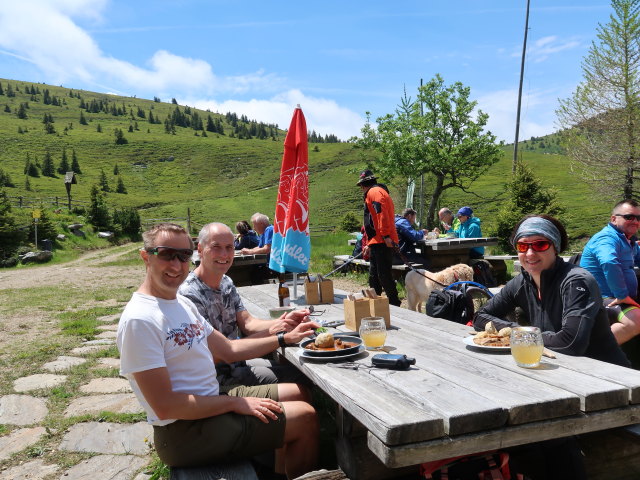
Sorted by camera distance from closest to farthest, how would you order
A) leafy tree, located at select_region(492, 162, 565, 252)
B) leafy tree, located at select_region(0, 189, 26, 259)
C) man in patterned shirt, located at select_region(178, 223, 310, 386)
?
man in patterned shirt, located at select_region(178, 223, 310, 386), leafy tree, located at select_region(492, 162, 565, 252), leafy tree, located at select_region(0, 189, 26, 259)

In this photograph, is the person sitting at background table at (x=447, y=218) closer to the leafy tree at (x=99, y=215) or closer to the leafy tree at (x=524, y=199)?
the leafy tree at (x=524, y=199)

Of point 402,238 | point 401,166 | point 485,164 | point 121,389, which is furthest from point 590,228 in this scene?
point 121,389

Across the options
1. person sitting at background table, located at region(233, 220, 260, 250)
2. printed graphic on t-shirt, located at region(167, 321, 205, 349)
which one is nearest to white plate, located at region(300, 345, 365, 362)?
printed graphic on t-shirt, located at region(167, 321, 205, 349)

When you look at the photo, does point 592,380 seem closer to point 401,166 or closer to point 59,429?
point 59,429

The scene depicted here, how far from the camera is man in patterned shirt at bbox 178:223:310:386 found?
10.1 feet

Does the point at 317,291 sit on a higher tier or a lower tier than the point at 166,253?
lower

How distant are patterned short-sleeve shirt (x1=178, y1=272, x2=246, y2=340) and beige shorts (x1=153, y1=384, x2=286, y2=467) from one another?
3.53ft

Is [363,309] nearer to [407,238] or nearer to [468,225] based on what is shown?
[407,238]

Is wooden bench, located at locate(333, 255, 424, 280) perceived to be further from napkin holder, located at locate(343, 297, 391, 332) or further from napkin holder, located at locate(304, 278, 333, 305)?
napkin holder, located at locate(343, 297, 391, 332)

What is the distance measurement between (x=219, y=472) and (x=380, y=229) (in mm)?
4715

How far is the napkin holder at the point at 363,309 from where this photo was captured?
9.64 ft

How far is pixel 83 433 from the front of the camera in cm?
355

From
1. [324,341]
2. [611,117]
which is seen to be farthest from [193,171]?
[324,341]

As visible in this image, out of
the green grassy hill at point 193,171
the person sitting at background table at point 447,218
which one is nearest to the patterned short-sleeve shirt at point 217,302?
the person sitting at background table at point 447,218
